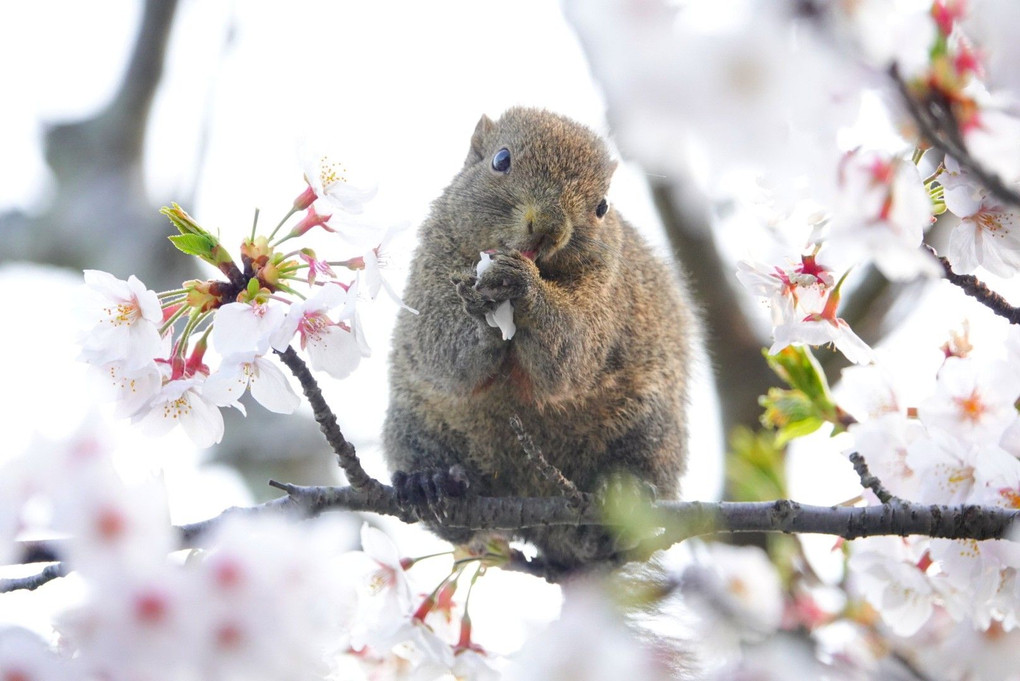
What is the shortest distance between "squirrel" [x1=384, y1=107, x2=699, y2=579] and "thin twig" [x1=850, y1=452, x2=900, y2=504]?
979 mm

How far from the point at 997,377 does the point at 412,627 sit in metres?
1.49

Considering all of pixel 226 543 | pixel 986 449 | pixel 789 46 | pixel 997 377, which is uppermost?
pixel 789 46

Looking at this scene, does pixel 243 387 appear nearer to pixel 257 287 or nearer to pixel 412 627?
pixel 257 287

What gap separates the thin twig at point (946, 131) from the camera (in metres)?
1.12

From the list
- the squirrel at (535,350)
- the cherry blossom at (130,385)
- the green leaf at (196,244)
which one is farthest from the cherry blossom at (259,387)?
the squirrel at (535,350)

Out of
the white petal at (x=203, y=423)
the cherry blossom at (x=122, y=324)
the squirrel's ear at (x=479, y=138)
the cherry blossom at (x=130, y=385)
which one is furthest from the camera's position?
the squirrel's ear at (x=479, y=138)

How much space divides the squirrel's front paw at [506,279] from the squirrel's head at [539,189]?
10 cm

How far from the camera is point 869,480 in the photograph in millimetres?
2174

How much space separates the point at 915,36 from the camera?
115 cm

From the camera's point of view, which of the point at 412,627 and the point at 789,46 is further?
the point at 412,627

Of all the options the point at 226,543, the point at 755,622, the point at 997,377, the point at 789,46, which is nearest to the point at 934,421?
the point at 997,377

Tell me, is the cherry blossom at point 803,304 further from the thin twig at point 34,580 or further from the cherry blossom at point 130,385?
the thin twig at point 34,580

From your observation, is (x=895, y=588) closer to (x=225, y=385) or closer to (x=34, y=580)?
(x=225, y=385)

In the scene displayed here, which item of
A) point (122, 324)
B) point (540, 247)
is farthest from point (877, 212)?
point (540, 247)
